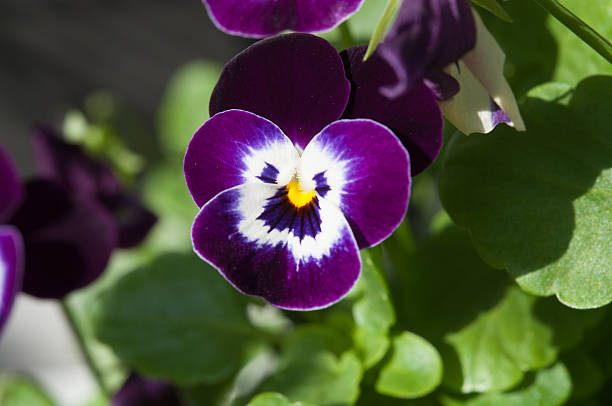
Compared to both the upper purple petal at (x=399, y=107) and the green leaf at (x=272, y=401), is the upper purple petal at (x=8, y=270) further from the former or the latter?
the upper purple petal at (x=399, y=107)

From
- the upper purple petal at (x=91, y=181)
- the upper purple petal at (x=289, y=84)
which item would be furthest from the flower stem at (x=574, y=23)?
the upper purple petal at (x=91, y=181)

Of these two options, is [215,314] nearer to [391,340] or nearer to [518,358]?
[391,340]

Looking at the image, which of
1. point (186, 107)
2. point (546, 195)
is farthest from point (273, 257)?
point (186, 107)

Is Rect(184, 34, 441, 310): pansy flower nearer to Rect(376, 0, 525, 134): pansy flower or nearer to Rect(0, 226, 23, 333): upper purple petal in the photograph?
Rect(376, 0, 525, 134): pansy flower

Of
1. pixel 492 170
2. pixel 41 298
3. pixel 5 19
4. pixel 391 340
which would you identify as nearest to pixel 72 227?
pixel 41 298

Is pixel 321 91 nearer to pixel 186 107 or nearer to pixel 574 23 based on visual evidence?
pixel 574 23

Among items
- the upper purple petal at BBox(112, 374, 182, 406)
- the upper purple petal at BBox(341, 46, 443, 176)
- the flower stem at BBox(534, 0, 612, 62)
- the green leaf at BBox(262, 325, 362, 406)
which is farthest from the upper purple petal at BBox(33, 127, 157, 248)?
the flower stem at BBox(534, 0, 612, 62)
